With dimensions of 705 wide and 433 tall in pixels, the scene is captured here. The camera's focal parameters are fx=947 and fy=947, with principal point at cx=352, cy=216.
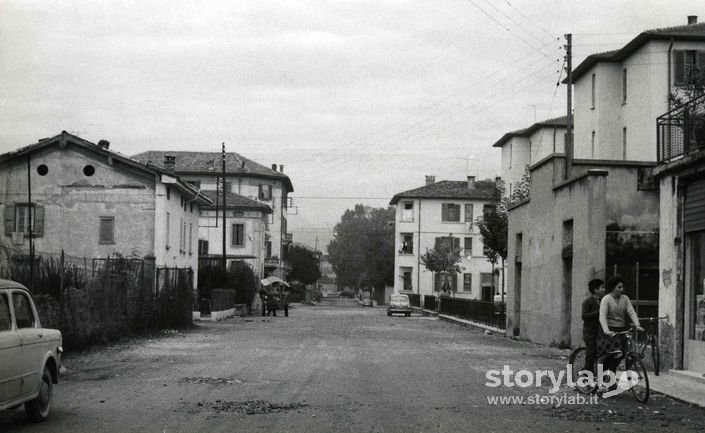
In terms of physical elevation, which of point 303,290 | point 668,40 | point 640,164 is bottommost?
point 303,290

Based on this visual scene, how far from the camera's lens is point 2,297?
1019cm

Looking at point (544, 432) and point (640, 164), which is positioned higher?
point (640, 164)

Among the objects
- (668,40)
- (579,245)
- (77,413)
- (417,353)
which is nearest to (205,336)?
(417,353)

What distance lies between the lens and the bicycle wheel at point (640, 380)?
12977 mm

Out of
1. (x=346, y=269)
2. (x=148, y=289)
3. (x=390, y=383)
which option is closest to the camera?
(x=390, y=383)

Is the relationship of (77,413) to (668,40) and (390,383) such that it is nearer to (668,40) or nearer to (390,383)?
(390,383)

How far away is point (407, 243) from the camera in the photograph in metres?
96.9

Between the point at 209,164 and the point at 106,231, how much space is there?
52553 mm

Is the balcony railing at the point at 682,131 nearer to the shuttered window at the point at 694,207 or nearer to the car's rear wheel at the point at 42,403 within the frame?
the shuttered window at the point at 694,207

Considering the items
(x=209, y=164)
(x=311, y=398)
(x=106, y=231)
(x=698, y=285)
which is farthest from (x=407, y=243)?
(x=311, y=398)

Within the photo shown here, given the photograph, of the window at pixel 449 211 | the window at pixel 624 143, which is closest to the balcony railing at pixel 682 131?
the window at pixel 624 143

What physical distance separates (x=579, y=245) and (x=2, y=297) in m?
17.8

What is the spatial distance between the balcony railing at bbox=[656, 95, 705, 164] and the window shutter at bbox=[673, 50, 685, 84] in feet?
92.2

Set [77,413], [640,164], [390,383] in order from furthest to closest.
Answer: [640,164], [390,383], [77,413]
